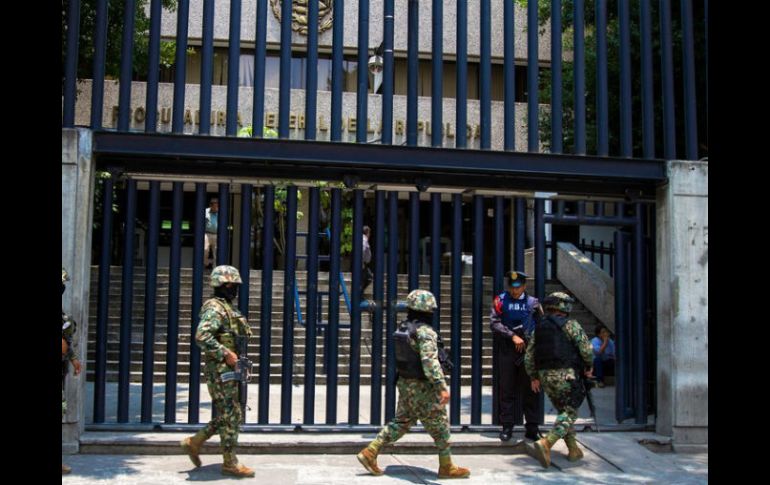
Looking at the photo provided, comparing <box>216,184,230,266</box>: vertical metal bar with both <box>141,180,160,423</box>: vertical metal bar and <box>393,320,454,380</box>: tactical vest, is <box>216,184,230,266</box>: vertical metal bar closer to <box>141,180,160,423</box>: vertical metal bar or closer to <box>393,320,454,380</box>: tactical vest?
<box>141,180,160,423</box>: vertical metal bar

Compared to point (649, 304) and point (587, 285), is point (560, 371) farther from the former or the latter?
point (587, 285)

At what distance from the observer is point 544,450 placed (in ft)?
24.7

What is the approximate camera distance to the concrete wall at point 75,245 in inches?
302

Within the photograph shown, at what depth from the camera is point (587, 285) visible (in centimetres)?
1553

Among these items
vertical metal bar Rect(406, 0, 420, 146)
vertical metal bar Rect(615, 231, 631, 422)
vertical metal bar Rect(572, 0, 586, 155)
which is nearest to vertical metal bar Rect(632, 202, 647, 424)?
vertical metal bar Rect(615, 231, 631, 422)

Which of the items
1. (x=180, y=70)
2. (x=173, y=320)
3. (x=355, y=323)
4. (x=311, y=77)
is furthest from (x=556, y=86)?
(x=173, y=320)

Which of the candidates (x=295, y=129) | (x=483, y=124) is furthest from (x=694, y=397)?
(x=295, y=129)

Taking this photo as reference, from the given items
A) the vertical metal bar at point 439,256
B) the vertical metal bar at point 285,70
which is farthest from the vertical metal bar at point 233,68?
the vertical metal bar at point 439,256

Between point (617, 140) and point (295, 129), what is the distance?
331 inches

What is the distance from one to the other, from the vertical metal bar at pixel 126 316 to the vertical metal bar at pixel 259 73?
1.47 m

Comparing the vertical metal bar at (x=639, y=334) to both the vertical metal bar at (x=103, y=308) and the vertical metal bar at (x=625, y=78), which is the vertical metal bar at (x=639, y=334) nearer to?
the vertical metal bar at (x=625, y=78)

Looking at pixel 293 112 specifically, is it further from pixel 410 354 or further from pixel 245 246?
pixel 410 354

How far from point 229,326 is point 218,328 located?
0.13 m
